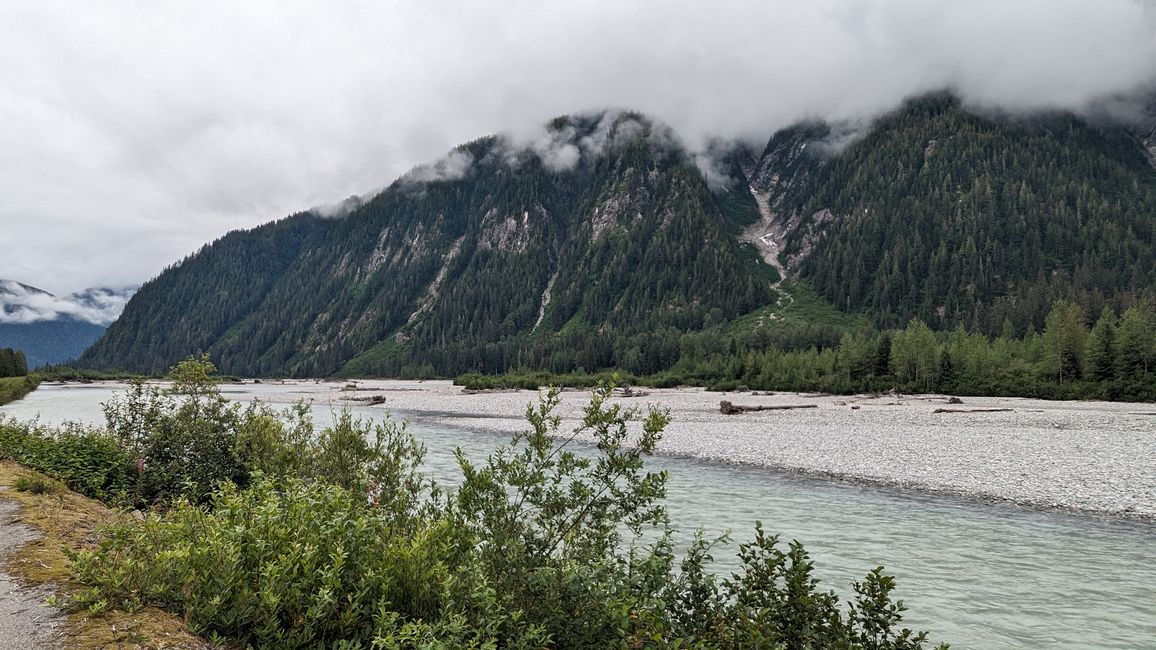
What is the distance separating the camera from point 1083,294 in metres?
154

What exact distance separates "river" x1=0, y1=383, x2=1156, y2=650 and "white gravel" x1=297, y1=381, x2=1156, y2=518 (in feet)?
9.92

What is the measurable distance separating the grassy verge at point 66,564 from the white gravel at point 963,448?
7839 millimetres

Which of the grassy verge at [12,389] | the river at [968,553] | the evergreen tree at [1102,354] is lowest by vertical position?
the grassy verge at [12,389]

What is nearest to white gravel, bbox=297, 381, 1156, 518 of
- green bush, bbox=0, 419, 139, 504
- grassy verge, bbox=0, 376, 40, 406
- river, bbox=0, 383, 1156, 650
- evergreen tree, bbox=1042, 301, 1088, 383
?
river, bbox=0, 383, 1156, 650

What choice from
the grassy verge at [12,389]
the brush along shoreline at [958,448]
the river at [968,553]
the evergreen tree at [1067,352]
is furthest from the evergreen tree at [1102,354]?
the grassy verge at [12,389]

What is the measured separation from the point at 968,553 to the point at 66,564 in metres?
21.6

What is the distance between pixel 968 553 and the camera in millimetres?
16625

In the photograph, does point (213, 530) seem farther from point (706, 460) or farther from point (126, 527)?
point (706, 460)

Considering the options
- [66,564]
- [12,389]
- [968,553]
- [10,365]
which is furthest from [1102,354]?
→ [10,365]

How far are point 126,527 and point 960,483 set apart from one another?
31750mm

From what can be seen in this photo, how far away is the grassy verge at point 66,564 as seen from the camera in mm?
5363

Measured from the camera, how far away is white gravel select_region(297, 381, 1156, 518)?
24891 millimetres

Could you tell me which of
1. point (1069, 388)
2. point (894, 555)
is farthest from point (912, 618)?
point (1069, 388)

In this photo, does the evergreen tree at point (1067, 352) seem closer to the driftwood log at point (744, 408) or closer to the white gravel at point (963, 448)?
the white gravel at point (963, 448)
